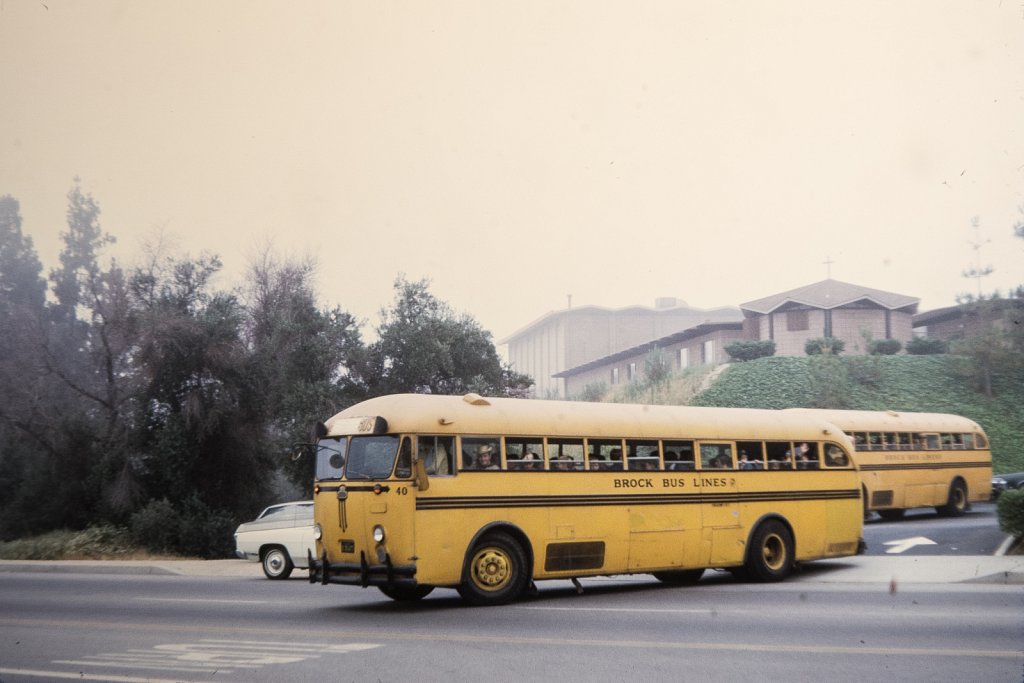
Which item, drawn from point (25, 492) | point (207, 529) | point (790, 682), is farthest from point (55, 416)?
point (790, 682)

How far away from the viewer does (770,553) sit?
16.4 metres

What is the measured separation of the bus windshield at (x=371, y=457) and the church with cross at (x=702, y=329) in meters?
28.2

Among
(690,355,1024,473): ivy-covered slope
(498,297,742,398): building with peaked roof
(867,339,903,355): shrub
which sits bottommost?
(690,355,1024,473): ivy-covered slope

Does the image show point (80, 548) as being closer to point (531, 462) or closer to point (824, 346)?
point (531, 462)

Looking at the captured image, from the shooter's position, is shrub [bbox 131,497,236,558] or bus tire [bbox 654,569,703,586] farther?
shrub [bbox 131,497,236,558]

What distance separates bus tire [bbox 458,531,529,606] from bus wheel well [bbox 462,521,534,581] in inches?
2.0

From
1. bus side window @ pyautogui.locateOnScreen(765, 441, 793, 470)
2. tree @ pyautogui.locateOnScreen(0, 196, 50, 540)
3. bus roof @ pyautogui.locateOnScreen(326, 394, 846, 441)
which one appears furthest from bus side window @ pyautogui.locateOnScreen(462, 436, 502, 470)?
tree @ pyautogui.locateOnScreen(0, 196, 50, 540)

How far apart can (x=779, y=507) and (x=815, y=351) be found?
37.5 metres

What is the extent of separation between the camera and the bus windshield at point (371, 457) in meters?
12.8

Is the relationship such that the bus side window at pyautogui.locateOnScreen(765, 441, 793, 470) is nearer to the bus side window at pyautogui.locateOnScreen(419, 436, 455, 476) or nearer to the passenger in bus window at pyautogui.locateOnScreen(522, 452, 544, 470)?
the passenger in bus window at pyautogui.locateOnScreen(522, 452, 544, 470)

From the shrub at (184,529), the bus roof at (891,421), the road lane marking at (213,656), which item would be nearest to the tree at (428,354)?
the shrub at (184,529)

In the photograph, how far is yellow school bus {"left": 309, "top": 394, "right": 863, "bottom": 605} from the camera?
12695mm

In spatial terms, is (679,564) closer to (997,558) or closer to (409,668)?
(997,558)

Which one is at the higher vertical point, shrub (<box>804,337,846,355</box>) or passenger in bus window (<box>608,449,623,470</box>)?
shrub (<box>804,337,846,355</box>)
